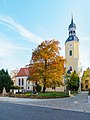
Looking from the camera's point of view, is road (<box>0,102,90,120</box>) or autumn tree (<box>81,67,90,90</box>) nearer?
road (<box>0,102,90,120</box>)

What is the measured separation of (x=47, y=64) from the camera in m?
37.5

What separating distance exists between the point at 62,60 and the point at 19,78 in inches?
1450

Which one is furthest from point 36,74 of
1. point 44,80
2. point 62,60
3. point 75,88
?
point 75,88

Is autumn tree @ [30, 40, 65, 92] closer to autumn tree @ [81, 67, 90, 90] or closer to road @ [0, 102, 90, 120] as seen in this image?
road @ [0, 102, 90, 120]

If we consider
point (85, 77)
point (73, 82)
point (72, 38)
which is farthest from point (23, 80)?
point (73, 82)

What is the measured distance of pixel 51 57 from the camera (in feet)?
122

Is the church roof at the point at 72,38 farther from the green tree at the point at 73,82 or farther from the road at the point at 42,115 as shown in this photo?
the road at the point at 42,115

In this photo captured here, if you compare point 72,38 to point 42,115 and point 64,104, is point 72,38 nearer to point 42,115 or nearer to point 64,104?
point 64,104

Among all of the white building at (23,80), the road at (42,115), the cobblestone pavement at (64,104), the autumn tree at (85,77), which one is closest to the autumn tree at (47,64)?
the cobblestone pavement at (64,104)

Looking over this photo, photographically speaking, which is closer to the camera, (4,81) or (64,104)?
(64,104)

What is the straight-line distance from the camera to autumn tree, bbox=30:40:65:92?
36044 mm

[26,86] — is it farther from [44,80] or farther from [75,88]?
[44,80]

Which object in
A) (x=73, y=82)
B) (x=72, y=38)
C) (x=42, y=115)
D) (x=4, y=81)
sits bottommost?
(x=42, y=115)

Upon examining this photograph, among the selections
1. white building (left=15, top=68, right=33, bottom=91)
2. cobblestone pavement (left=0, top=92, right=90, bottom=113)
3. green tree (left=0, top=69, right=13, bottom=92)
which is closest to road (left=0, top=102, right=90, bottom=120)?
cobblestone pavement (left=0, top=92, right=90, bottom=113)
